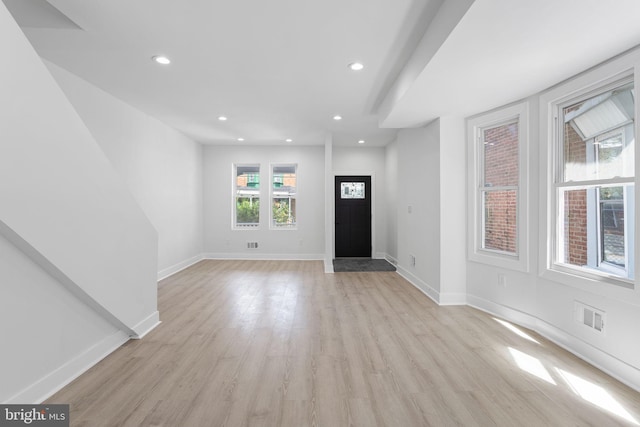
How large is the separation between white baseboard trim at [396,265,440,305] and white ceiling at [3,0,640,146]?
2295 millimetres

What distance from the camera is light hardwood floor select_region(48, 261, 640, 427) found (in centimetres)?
175

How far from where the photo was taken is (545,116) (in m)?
2.81

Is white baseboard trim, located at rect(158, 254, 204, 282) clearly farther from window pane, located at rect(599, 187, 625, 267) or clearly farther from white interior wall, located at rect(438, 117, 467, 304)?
window pane, located at rect(599, 187, 625, 267)

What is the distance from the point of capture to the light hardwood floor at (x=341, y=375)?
5.74 ft

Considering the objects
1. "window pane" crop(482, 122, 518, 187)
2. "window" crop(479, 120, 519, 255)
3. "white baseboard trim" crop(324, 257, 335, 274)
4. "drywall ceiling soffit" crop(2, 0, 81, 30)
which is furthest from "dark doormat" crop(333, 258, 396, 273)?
"drywall ceiling soffit" crop(2, 0, 81, 30)

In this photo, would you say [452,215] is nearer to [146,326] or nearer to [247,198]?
[146,326]

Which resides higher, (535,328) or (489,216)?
(489,216)

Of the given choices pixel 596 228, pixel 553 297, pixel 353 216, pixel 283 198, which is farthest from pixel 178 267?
pixel 596 228

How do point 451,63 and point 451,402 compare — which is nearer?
point 451,402

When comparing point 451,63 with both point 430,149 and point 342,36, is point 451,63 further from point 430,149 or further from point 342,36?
point 430,149

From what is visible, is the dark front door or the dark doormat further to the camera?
the dark front door

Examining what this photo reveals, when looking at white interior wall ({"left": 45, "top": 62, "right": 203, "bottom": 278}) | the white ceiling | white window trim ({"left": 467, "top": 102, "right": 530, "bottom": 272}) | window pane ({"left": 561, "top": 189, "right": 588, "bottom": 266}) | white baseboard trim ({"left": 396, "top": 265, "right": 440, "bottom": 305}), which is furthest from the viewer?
white baseboard trim ({"left": 396, "top": 265, "right": 440, "bottom": 305})

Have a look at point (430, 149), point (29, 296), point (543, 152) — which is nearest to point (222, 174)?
point (430, 149)

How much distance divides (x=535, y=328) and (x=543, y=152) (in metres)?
1.74
